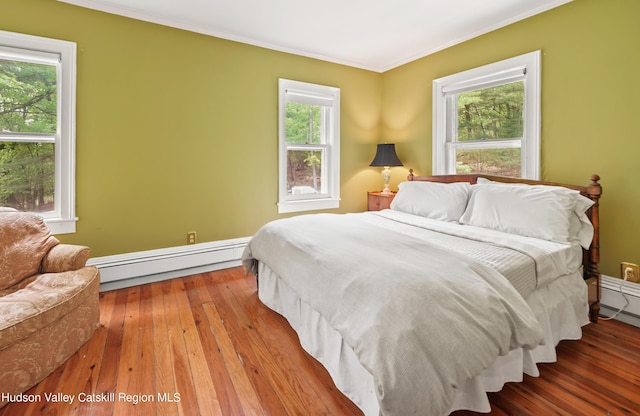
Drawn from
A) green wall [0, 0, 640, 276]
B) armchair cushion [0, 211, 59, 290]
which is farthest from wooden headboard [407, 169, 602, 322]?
armchair cushion [0, 211, 59, 290]

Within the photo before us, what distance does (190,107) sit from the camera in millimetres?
3283

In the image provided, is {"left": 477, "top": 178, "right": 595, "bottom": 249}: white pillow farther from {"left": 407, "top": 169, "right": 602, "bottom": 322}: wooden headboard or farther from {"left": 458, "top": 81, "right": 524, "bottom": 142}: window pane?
{"left": 458, "top": 81, "right": 524, "bottom": 142}: window pane

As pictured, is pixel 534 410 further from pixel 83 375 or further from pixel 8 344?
pixel 8 344

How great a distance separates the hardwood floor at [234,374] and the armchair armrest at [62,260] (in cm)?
49

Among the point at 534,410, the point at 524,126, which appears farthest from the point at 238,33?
the point at 534,410

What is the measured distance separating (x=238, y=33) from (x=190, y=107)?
960mm

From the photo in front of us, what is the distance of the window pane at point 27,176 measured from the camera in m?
2.64

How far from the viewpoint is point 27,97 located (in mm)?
2650

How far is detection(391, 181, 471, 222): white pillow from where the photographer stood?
295 centimetres

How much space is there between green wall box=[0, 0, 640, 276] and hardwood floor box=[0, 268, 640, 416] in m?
0.99

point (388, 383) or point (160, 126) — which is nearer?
point (388, 383)

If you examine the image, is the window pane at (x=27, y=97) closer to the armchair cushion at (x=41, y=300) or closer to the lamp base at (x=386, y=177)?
the armchair cushion at (x=41, y=300)

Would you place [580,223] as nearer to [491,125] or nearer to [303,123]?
[491,125]

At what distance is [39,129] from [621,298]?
486cm
